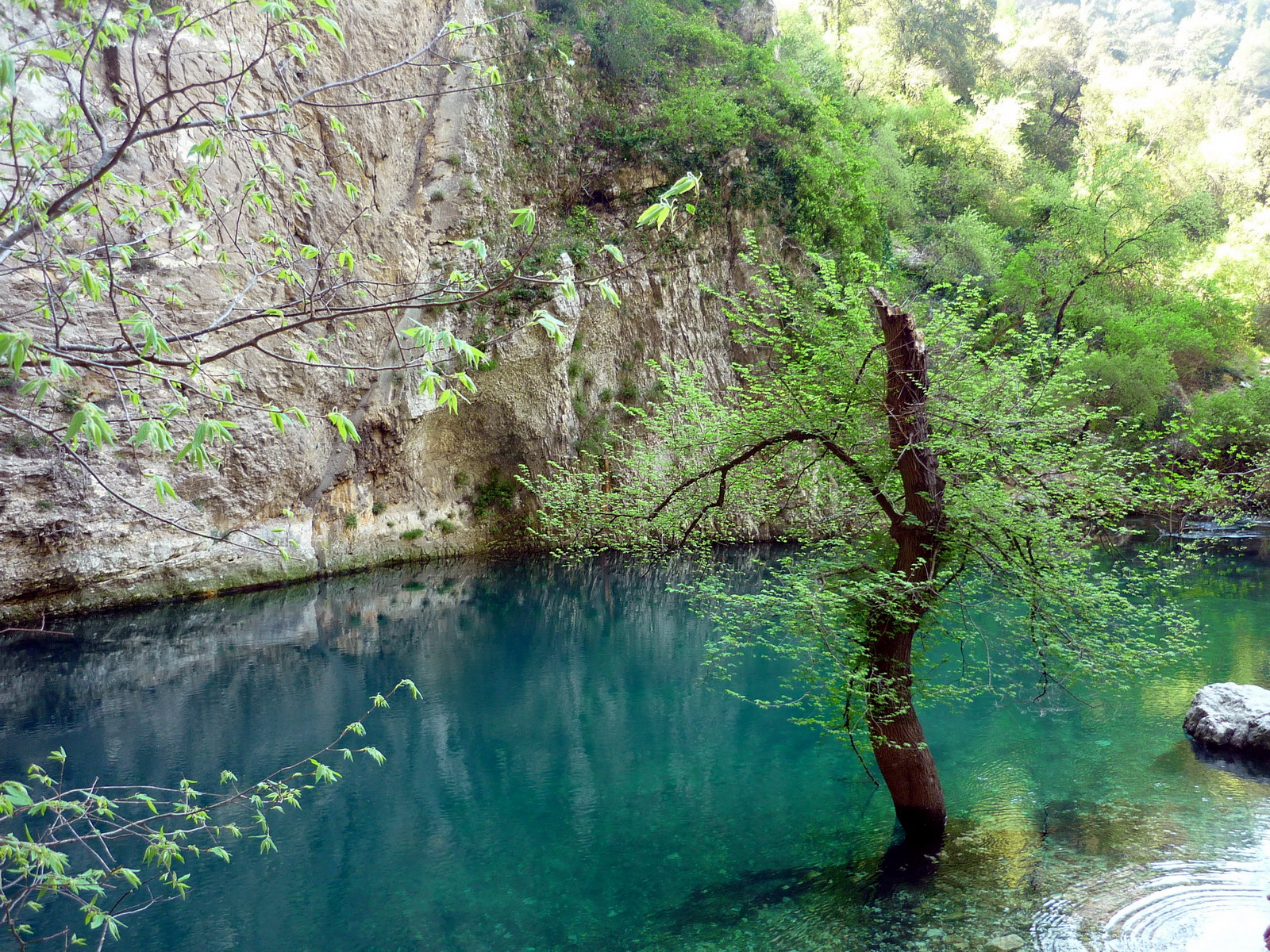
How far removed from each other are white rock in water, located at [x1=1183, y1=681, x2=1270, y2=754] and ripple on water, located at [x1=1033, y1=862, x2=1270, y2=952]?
3.16m

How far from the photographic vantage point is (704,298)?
2759 centimetres

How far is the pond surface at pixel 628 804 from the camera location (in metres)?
6.08

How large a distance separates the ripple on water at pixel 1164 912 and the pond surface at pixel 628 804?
2cm

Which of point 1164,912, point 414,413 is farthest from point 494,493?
point 1164,912

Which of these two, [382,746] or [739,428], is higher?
[739,428]

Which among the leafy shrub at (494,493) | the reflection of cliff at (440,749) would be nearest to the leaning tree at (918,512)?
the reflection of cliff at (440,749)

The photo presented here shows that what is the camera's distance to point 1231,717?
30.4ft

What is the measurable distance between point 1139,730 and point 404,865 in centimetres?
902

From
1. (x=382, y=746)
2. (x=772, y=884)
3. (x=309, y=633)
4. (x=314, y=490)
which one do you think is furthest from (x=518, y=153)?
(x=772, y=884)

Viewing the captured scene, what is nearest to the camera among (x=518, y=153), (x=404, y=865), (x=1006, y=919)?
(x=1006, y=919)

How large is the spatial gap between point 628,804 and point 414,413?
1647 cm

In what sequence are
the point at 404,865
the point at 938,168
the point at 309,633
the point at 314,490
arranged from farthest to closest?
the point at 938,168 → the point at 314,490 → the point at 309,633 → the point at 404,865

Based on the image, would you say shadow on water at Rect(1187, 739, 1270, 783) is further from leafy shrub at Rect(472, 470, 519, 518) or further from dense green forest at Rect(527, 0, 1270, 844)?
leafy shrub at Rect(472, 470, 519, 518)

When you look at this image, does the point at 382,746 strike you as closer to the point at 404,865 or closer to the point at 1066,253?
the point at 404,865
